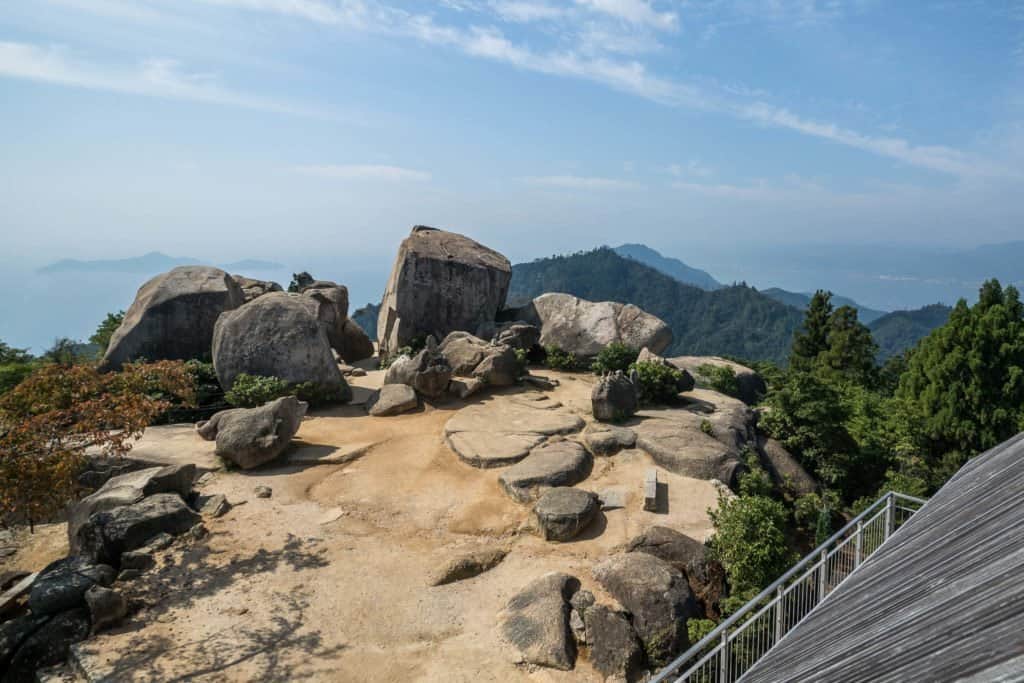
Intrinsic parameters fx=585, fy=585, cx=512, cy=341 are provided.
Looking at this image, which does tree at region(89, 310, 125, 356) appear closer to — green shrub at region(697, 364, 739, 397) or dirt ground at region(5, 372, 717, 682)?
dirt ground at region(5, 372, 717, 682)

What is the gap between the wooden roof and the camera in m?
3.21

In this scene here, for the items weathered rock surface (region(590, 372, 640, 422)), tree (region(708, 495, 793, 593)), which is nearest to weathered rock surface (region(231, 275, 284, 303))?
weathered rock surface (region(590, 372, 640, 422))

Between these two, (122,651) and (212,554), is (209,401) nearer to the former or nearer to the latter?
(212,554)

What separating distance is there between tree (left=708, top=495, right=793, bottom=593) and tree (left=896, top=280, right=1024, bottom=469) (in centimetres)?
1105

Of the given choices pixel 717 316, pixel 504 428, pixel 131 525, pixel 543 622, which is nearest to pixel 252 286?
pixel 504 428

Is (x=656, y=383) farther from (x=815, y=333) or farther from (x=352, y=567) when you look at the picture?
(x=815, y=333)

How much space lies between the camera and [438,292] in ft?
86.6

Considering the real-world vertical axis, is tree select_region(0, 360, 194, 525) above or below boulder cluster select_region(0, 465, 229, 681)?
above

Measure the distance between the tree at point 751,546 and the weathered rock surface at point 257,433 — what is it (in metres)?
10.8

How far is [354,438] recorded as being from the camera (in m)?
17.2

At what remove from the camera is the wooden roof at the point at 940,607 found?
3.21 m

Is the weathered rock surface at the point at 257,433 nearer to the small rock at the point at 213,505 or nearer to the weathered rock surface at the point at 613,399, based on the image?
the small rock at the point at 213,505

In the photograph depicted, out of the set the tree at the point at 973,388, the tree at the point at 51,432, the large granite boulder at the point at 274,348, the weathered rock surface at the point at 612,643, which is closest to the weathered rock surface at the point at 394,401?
the large granite boulder at the point at 274,348

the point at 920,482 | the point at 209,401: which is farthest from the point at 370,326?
the point at 920,482
